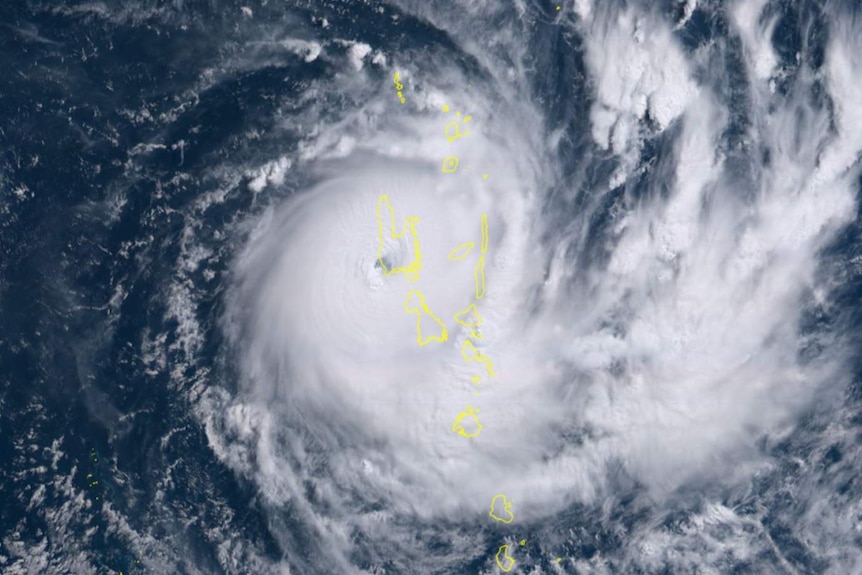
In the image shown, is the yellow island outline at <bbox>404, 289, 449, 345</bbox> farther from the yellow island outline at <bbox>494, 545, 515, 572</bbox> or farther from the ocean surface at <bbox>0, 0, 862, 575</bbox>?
the yellow island outline at <bbox>494, 545, 515, 572</bbox>

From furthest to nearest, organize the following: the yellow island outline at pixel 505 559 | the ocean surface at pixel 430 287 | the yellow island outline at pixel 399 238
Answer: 1. the yellow island outline at pixel 505 559
2. the yellow island outline at pixel 399 238
3. the ocean surface at pixel 430 287

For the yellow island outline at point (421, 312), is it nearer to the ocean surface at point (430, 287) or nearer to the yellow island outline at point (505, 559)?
the ocean surface at point (430, 287)

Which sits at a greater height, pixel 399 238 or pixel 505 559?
pixel 399 238

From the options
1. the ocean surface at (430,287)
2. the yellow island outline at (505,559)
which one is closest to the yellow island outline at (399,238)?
the ocean surface at (430,287)

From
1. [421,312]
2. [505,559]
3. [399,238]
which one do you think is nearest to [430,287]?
[421,312]

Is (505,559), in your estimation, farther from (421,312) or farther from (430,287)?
(430,287)

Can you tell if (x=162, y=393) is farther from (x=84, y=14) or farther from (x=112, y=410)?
(x=84, y=14)

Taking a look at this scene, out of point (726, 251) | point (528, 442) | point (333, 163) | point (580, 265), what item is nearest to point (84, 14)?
point (333, 163)

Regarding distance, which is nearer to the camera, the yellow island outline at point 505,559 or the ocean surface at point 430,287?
the ocean surface at point 430,287

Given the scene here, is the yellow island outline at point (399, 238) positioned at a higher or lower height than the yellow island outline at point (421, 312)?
higher

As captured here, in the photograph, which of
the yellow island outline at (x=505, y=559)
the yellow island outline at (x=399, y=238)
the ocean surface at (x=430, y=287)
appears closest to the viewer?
the ocean surface at (x=430, y=287)

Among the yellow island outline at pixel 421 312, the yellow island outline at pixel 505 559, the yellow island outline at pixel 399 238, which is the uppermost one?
the yellow island outline at pixel 399 238
